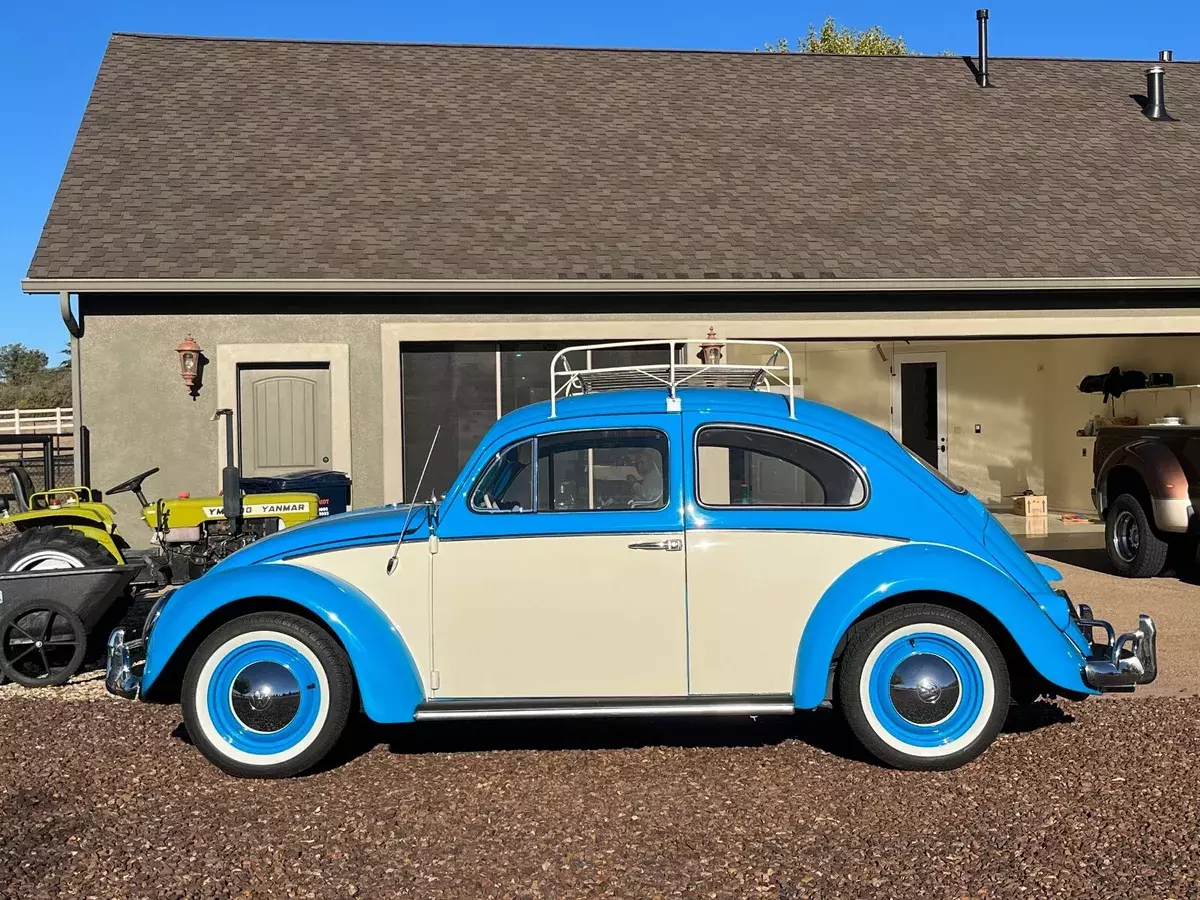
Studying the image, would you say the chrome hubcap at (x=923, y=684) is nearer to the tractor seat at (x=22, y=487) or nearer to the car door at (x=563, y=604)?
the car door at (x=563, y=604)

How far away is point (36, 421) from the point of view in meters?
31.5

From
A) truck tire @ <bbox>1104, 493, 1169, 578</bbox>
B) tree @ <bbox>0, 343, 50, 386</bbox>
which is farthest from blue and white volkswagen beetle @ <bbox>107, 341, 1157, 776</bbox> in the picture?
tree @ <bbox>0, 343, 50, 386</bbox>

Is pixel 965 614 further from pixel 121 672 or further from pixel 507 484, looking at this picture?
pixel 121 672

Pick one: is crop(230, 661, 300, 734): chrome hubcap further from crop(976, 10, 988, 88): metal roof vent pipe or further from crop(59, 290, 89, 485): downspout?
crop(976, 10, 988, 88): metal roof vent pipe

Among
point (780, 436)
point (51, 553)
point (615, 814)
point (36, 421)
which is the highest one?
point (36, 421)

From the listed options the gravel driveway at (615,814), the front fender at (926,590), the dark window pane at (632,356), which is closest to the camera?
the gravel driveway at (615,814)

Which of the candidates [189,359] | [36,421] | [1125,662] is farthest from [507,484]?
[36,421]

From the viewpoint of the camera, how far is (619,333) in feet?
37.1

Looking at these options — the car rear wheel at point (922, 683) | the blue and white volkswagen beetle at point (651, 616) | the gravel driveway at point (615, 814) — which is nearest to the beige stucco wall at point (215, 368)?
the gravel driveway at point (615, 814)

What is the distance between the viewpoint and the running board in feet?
16.4

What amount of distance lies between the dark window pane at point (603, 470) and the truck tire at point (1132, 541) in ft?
21.4

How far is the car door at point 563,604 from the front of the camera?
5078 millimetres

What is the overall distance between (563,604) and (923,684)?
5.27ft

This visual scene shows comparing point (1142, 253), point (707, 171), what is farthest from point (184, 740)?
point (1142, 253)
